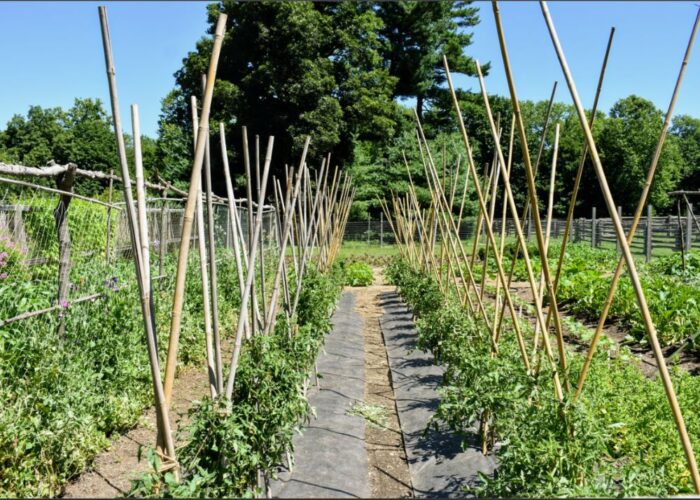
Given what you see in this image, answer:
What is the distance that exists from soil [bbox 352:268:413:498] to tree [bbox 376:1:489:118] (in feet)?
66.1

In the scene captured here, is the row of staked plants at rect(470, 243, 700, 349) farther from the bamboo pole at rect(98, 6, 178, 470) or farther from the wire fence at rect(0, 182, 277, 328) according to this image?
the wire fence at rect(0, 182, 277, 328)

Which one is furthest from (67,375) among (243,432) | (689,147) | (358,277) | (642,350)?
(689,147)

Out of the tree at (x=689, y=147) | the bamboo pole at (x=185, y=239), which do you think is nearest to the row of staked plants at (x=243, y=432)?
the bamboo pole at (x=185, y=239)

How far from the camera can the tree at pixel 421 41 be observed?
1006 inches

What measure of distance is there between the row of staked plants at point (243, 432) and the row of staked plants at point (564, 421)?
37.3 inches

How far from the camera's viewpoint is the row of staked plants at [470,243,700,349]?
631cm

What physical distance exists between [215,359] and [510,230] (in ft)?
82.6

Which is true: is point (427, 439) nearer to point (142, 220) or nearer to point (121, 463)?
point (121, 463)

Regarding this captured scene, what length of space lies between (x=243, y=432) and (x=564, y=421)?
4.51 feet

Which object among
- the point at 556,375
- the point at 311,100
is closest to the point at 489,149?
the point at 311,100

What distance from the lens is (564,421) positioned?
2.51m

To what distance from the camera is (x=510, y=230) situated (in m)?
26.5

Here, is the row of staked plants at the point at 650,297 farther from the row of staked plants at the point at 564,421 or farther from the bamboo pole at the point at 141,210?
the bamboo pole at the point at 141,210

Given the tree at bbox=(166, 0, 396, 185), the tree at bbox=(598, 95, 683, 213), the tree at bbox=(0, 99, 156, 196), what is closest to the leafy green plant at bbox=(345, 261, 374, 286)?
the tree at bbox=(166, 0, 396, 185)
